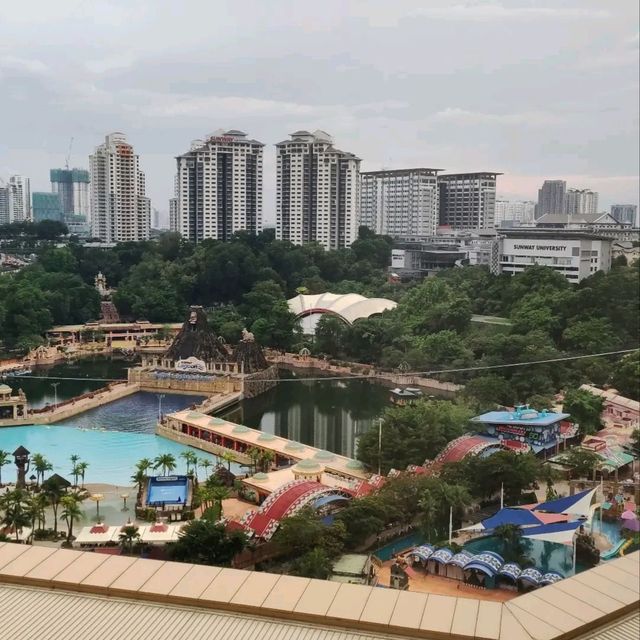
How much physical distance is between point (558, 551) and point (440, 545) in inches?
23.4

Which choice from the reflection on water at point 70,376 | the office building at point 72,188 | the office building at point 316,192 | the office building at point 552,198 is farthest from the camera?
the office building at point 316,192

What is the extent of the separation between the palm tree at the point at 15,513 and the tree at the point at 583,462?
10.6 feet

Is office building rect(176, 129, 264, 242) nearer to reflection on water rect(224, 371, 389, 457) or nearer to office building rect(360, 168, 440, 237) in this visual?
reflection on water rect(224, 371, 389, 457)

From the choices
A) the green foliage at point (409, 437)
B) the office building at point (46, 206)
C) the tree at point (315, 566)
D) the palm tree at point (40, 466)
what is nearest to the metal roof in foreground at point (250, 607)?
the tree at point (315, 566)

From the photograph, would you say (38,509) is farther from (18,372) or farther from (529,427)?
(18,372)

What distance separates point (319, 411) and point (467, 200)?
27.4 feet

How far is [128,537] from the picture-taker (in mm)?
3715

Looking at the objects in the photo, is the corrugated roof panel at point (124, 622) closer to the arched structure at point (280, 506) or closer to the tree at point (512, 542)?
the arched structure at point (280, 506)

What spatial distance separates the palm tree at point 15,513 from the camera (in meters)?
3.83

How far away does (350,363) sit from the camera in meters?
9.66

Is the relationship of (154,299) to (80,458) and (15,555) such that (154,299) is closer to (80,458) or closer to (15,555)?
(80,458)

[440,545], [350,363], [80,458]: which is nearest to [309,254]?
[350,363]

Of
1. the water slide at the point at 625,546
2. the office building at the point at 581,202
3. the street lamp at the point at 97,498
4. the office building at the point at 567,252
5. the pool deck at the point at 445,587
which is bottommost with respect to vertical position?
the pool deck at the point at 445,587

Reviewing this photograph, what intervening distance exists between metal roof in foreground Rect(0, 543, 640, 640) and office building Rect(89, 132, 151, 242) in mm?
5731
